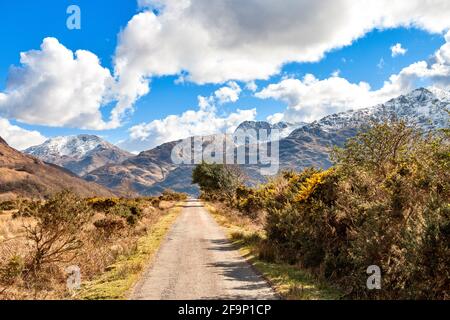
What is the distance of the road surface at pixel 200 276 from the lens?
13180mm

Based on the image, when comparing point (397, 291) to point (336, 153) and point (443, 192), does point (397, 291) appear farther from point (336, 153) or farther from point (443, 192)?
point (336, 153)

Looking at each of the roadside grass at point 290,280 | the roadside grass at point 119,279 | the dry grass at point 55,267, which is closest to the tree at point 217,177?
the dry grass at point 55,267

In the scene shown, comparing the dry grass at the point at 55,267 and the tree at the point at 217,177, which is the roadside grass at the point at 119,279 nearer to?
the dry grass at the point at 55,267

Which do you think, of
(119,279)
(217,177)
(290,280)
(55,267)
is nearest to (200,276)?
(119,279)

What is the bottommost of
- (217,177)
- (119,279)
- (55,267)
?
(119,279)

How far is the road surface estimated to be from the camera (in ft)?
43.2

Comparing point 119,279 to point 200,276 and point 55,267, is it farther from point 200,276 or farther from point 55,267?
point 55,267

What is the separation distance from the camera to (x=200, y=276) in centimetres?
1609

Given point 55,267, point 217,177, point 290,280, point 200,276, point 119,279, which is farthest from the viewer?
point 217,177

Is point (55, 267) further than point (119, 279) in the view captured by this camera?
Yes

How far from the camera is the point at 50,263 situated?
17.6 meters

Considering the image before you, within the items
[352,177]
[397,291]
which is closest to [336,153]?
[352,177]
